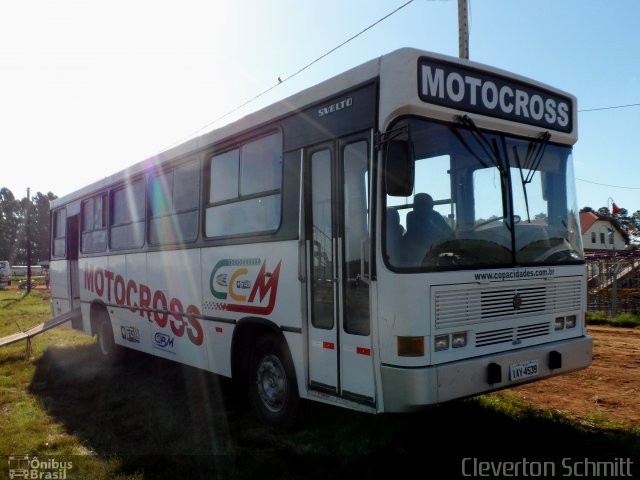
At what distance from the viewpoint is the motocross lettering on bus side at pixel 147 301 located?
695 cm

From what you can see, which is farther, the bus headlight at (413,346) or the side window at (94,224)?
the side window at (94,224)

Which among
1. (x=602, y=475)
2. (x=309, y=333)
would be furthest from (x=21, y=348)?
(x=602, y=475)

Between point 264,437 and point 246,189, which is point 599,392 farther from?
point 246,189

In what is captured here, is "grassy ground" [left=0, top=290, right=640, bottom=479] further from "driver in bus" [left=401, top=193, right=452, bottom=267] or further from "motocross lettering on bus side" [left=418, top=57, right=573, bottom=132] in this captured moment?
"motocross lettering on bus side" [left=418, top=57, right=573, bottom=132]

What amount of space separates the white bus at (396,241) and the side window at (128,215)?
2.22m

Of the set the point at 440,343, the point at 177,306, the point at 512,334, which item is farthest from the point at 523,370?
the point at 177,306

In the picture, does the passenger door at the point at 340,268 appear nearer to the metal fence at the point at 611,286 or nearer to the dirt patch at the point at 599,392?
the dirt patch at the point at 599,392

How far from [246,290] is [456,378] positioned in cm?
259

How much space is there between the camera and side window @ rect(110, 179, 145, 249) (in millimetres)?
8344

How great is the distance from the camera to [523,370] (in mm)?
4598

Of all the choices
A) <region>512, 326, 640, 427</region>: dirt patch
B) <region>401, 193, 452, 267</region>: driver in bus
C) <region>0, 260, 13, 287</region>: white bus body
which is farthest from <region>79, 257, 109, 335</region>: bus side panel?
<region>0, 260, 13, 287</region>: white bus body

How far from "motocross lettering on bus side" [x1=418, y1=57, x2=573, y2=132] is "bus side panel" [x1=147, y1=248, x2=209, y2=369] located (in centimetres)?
374

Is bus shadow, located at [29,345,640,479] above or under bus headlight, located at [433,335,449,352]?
under

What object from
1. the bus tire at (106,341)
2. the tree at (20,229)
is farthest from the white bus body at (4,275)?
the tree at (20,229)
